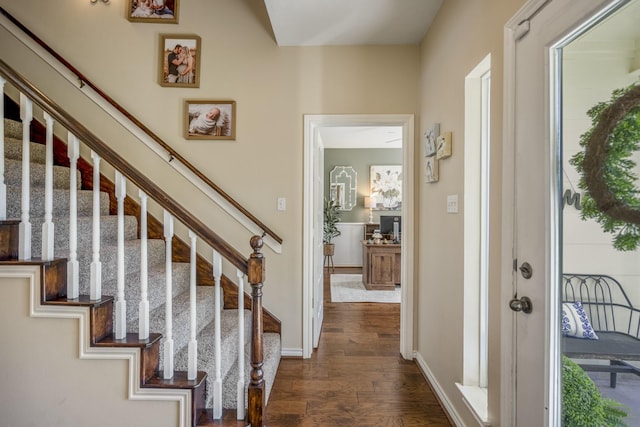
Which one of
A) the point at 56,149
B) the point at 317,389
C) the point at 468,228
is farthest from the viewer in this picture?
the point at 56,149

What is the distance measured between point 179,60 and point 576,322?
2.98 meters

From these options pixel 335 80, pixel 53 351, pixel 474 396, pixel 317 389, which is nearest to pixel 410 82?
pixel 335 80

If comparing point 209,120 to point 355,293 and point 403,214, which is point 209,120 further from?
point 355,293

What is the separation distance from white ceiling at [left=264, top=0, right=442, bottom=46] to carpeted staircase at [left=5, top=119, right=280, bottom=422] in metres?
1.84

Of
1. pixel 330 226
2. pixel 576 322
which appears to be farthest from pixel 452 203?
pixel 330 226

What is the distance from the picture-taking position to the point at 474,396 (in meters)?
1.60

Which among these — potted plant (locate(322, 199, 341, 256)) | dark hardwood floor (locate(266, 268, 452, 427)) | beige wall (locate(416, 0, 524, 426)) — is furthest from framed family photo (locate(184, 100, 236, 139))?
potted plant (locate(322, 199, 341, 256))

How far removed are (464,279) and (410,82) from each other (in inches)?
66.6

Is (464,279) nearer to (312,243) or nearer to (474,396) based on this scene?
(474,396)

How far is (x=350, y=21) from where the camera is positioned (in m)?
Answer: 2.23

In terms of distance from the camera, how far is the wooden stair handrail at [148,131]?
8.10 feet

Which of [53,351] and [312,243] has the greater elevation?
[312,243]

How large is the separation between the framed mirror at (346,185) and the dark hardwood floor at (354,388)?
357 cm

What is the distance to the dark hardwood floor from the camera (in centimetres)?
182
